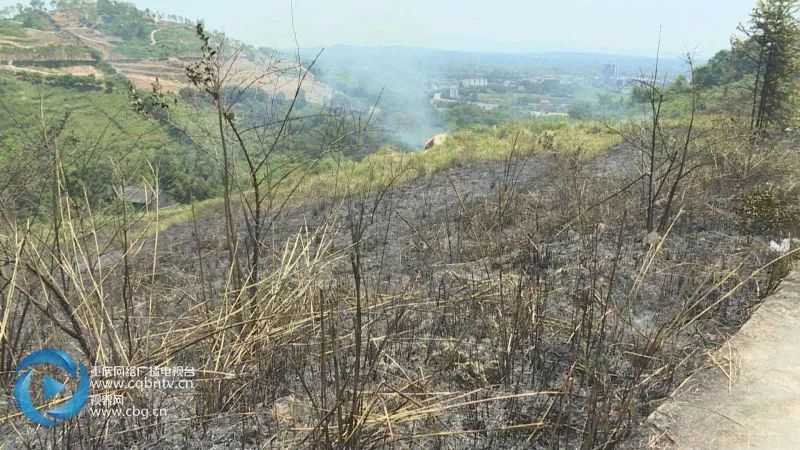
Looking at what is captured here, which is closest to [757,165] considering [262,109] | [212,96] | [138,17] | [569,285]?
[569,285]

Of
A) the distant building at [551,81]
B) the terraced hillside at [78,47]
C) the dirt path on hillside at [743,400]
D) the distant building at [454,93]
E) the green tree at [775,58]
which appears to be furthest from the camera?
the distant building at [551,81]

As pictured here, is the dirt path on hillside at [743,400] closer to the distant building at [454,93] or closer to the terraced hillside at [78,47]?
the terraced hillside at [78,47]

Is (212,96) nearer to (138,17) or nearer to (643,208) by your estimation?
(643,208)

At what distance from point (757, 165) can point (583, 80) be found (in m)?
73.0

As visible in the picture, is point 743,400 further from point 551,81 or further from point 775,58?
point 551,81

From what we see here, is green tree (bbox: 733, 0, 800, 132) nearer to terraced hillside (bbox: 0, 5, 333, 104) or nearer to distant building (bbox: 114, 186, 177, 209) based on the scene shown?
distant building (bbox: 114, 186, 177, 209)

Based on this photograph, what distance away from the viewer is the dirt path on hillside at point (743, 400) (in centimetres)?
200

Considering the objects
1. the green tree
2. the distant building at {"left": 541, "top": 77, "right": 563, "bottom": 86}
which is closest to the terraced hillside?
the green tree

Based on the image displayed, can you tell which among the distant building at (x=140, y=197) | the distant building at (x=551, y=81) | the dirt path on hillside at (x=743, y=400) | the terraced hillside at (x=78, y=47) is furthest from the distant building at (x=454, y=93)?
the dirt path on hillside at (x=743, y=400)

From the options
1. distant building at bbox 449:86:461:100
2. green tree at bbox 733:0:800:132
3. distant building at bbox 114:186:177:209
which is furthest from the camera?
distant building at bbox 449:86:461:100

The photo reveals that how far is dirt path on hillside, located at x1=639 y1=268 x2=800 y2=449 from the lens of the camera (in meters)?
2.00

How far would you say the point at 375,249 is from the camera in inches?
238

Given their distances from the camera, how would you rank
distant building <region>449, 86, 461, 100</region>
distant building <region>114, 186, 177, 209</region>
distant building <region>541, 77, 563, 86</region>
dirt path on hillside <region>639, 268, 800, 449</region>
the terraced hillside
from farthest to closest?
distant building <region>541, 77, 563, 86</region>, distant building <region>449, 86, 461, 100</region>, the terraced hillside, distant building <region>114, 186, 177, 209</region>, dirt path on hillside <region>639, 268, 800, 449</region>

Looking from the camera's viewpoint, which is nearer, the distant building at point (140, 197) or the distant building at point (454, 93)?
the distant building at point (140, 197)
